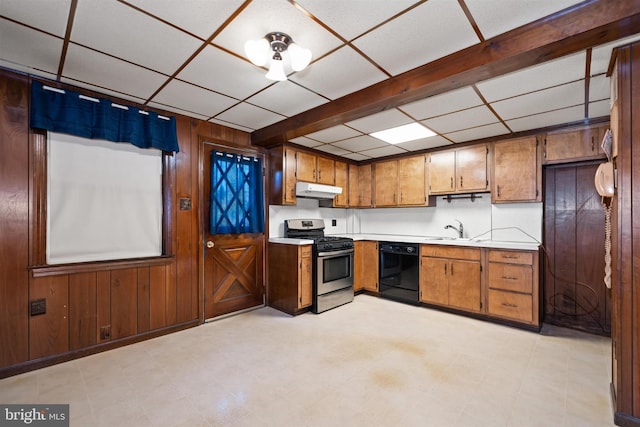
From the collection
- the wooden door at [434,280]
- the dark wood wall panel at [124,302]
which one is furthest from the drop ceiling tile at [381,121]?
the dark wood wall panel at [124,302]

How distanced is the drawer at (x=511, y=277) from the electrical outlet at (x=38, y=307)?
4.68 metres

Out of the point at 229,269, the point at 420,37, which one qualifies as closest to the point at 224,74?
the point at 420,37

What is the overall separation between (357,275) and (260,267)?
5.37 ft

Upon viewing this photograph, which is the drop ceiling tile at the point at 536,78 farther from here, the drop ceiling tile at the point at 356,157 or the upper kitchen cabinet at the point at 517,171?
the drop ceiling tile at the point at 356,157

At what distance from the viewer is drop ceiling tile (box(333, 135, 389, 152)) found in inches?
160

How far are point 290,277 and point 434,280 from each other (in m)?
2.03

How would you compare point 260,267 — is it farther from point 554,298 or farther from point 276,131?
point 554,298

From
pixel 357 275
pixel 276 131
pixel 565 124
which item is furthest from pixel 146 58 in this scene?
pixel 565 124

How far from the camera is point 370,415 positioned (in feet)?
6.31

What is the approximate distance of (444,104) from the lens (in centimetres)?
288

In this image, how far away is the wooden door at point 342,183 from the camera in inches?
198

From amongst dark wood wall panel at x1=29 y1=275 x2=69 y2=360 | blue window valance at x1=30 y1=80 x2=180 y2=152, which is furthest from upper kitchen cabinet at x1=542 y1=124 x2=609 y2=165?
dark wood wall panel at x1=29 y1=275 x2=69 y2=360

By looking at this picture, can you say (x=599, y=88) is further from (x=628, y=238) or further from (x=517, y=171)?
(x=628, y=238)

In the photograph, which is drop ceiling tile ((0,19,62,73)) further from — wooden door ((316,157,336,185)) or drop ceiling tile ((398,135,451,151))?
drop ceiling tile ((398,135,451,151))
